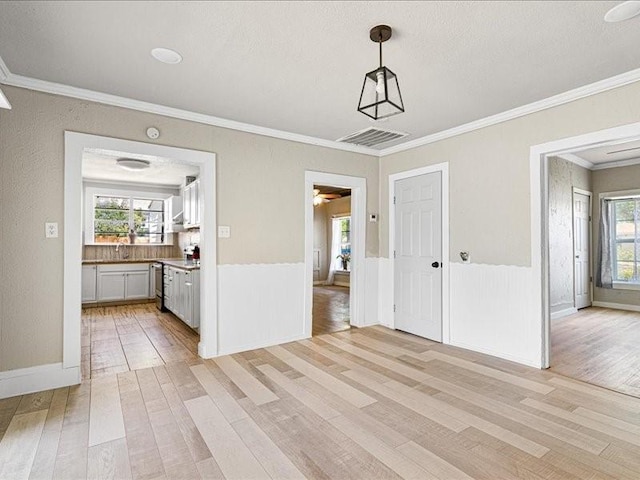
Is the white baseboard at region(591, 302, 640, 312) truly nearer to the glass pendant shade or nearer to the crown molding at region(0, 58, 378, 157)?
the crown molding at region(0, 58, 378, 157)

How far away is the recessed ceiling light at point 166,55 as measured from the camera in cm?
243

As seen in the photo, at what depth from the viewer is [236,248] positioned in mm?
3891

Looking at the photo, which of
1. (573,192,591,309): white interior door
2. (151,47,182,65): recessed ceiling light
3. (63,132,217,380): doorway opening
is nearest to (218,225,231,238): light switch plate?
(63,132,217,380): doorway opening

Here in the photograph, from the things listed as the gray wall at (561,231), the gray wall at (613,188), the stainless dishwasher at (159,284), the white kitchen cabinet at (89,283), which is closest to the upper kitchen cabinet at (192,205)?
the stainless dishwasher at (159,284)

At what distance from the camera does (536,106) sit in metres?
3.34

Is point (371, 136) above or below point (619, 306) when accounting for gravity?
above

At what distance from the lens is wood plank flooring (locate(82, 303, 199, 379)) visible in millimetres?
3533

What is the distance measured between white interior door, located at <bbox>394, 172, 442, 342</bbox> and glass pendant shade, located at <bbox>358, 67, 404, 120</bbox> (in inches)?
54.6

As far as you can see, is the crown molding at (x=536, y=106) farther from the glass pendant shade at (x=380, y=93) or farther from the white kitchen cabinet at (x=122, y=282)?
the white kitchen cabinet at (x=122, y=282)

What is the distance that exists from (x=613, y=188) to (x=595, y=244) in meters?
1.02

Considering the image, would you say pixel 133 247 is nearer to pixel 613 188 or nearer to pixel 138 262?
pixel 138 262

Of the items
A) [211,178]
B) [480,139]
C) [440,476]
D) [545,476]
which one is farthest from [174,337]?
[480,139]

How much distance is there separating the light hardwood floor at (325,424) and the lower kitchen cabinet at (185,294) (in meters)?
1.06

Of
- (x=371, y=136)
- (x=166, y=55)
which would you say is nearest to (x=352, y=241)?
(x=371, y=136)
